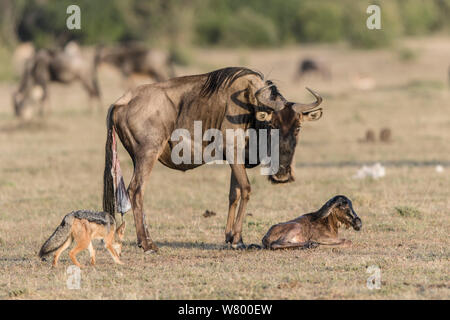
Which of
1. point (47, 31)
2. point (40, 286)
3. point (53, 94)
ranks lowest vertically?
point (40, 286)

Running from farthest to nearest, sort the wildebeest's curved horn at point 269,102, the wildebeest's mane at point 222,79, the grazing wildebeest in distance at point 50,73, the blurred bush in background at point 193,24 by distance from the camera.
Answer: the blurred bush in background at point 193,24, the grazing wildebeest in distance at point 50,73, the wildebeest's mane at point 222,79, the wildebeest's curved horn at point 269,102

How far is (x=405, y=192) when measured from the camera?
12844 millimetres

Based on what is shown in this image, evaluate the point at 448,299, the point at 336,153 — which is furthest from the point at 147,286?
the point at 336,153

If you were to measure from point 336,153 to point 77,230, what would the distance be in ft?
35.5

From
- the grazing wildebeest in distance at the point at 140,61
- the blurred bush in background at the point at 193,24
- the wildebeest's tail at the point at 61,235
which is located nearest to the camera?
the wildebeest's tail at the point at 61,235

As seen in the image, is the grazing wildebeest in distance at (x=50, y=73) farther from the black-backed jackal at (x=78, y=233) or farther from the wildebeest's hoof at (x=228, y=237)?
the black-backed jackal at (x=78, y=233)

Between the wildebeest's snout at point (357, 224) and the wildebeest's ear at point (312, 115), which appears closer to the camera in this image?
the wildebeest's snout at point (357, 224)

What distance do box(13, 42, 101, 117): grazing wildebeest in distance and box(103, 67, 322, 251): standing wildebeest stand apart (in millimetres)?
17474

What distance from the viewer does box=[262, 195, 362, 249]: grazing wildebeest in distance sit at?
349 inches

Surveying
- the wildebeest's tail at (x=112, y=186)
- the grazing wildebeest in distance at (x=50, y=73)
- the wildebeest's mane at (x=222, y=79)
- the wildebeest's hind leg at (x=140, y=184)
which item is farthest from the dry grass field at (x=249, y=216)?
the grazing wildebeest in distance at (x=50, y=73)

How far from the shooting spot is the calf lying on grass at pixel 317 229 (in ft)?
29.1

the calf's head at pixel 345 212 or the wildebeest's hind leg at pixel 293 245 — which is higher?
the calf's head at pixel 345 212

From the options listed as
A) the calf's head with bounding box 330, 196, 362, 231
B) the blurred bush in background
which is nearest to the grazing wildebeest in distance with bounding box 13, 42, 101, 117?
the calf's head with bounding box 330, 196, 362, 231

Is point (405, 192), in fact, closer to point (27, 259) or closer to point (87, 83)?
point (27, 259)
